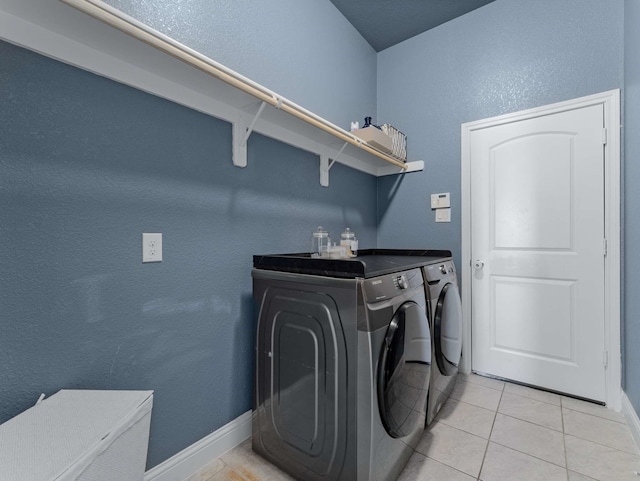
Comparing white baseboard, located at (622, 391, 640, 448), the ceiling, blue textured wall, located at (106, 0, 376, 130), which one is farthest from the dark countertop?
the ceiling

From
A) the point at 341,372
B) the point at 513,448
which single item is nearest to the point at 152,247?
the point at 341,372

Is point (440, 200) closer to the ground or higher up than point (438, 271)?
higher up

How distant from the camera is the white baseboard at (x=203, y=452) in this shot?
1246 millimetres

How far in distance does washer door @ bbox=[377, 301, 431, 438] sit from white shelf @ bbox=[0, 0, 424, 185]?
1.11 m

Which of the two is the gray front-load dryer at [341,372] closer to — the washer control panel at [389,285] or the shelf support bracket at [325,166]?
the washer control panel at [389,285]

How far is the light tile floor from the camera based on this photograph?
1.33 m

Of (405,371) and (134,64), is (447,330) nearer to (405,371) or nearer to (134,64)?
(405,371)

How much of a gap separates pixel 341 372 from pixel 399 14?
2.67 m

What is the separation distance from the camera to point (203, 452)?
138cm

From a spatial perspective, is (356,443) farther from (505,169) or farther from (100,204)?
(505,169)

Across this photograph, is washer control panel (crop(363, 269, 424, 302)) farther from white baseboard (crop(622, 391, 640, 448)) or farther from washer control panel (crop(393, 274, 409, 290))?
white baseboard (crop(622, 391, 640, 448))

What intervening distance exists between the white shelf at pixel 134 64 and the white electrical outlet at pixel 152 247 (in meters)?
0.56

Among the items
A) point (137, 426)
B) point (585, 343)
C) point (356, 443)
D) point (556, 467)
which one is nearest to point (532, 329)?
point (585, 343)

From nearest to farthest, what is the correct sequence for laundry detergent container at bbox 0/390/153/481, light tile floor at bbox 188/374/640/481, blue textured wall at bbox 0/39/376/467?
laundry detergent container at bbox 0/390/153/481, blue textured wall at bbox 0/39/376/467, light tile floor at bbox 188/374/640/481
